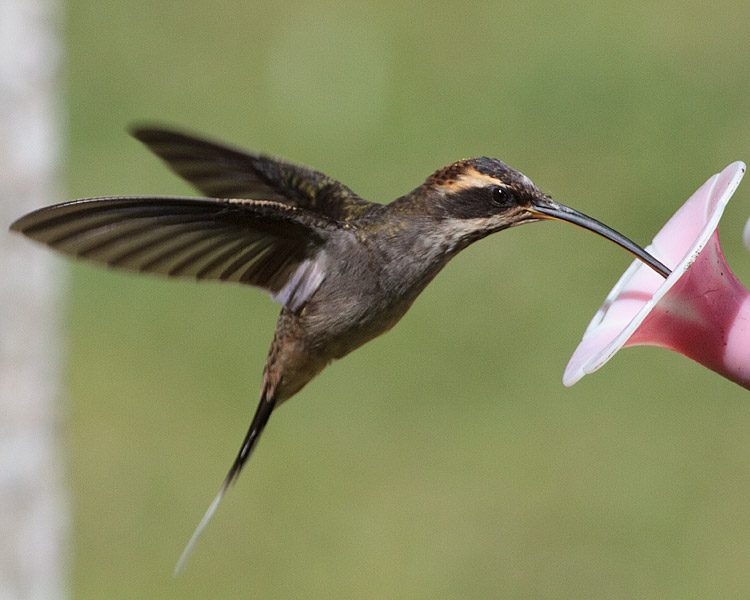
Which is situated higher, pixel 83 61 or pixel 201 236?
pixel 201 236

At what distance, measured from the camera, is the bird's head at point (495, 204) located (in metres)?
1.54

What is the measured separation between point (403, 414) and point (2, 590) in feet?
6.77

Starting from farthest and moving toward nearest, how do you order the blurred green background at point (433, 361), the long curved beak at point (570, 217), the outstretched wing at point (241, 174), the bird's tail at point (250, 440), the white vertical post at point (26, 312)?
1. the blurred green background at point (433, 361)
2. the white vertical post at point (26, 312)
3. the outstretched wing at point (241, 174)
4. the bird's tail at point (250, 440)
5. the long curved beak at point (570, 217)

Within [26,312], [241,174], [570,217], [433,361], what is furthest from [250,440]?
[433,361]

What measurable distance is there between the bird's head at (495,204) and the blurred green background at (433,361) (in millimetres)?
3136

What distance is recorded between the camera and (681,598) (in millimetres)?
4480

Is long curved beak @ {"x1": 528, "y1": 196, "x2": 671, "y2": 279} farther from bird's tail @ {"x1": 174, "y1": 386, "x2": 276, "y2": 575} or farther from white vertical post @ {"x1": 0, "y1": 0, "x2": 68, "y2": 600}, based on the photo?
white vertical post @ {"x1": 0, "y1": 0, "x2": 68, "y2": 600}

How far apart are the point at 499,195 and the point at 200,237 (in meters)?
0.47

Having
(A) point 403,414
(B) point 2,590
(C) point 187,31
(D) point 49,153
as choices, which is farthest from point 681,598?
(C) point 187,31

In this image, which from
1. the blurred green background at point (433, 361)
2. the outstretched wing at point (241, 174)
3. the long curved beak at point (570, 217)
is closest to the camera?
the long curved beak at point (570, 217)

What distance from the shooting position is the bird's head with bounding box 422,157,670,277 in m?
1.54

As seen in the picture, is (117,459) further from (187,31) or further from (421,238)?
(421,238)

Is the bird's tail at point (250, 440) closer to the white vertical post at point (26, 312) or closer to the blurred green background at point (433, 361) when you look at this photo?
the white vertical post at point (26, 312)

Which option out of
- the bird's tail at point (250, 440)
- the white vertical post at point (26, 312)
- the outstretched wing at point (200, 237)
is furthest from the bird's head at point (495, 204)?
the white vertical post at point (26, 312)
